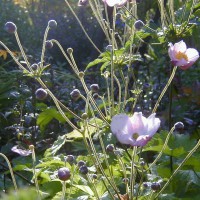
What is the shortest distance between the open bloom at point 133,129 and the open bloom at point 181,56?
0.29 metres

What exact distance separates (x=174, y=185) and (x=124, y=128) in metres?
0.68

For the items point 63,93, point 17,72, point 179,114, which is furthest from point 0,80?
point 179,114

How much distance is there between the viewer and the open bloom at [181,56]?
1.65 metres

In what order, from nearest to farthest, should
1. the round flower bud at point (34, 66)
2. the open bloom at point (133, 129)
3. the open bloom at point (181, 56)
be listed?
the open bloom at point (133, 129), the open bloom at point (181, 56), the round flower bud at point (34, 66)

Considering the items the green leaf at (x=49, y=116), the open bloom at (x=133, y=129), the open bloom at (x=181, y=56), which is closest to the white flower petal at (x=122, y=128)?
the open bloom at (x=133, y=129)

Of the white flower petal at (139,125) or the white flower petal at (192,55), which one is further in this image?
the white flower petal at (192,55)

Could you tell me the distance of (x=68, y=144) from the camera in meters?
3.15

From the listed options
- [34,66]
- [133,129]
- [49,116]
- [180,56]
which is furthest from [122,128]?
[49,116]

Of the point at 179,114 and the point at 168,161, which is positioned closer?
the point at 168,161

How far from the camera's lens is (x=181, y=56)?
1.67m

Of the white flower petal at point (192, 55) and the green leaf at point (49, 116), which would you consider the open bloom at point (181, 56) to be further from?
the green leaf at point (49, 116)

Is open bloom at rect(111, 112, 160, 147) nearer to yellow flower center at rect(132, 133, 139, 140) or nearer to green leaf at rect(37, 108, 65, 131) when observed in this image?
yellow flower center at rect(132, 133, 139, 140)

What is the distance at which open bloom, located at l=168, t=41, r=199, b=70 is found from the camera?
1.65m

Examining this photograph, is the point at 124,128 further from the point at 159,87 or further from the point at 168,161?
the point at 159,87
